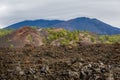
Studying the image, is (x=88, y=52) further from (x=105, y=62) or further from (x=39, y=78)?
(x=39, y=78)

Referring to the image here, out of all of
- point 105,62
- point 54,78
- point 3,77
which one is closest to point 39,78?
point 54,78

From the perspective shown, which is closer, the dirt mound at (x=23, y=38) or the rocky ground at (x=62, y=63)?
the rocky ground at (x=62, y=63)

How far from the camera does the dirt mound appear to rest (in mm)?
121094

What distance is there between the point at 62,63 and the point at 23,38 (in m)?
98.1

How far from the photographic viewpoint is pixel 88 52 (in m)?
32.3

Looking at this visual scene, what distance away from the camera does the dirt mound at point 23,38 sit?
397ft

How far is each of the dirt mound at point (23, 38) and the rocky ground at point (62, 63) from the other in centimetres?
8601

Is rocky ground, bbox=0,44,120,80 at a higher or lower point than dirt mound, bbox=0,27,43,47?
higher

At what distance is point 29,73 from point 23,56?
168 inches

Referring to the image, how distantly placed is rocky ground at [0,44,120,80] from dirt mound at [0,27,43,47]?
8601 cm

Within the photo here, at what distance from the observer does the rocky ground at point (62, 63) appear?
26875 mm

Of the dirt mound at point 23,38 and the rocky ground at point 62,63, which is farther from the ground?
the rocky ground at point 62,63

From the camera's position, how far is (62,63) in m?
28.8

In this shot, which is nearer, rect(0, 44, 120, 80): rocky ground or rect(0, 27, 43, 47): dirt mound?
rect(0, 44, 120, 80): rocky ground
